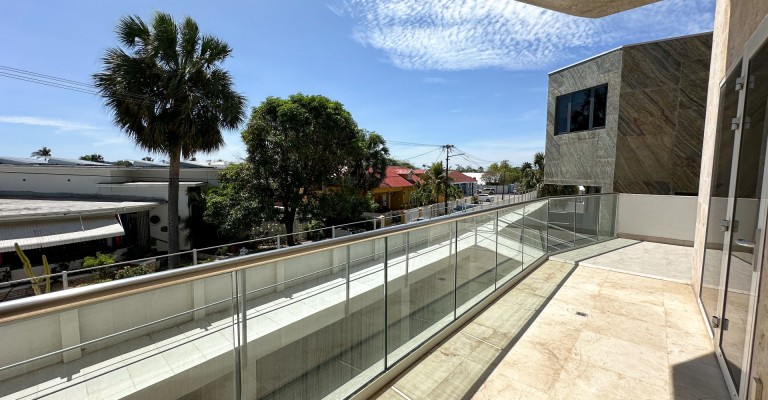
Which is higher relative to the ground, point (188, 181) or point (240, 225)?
point (188, 181)

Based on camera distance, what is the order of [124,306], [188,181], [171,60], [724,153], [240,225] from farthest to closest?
[188,181] → [240,225] → [171,60] → [724,153] → [124,306]

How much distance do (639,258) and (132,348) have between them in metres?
7.00

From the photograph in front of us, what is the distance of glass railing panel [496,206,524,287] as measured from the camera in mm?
3799

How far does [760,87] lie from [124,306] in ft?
12.0

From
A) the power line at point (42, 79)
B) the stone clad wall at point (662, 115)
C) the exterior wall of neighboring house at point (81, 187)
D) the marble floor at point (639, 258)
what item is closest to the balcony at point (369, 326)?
the marble floor at point (639, 258)

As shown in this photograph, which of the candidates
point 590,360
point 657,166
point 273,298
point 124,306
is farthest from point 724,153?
point 657,166

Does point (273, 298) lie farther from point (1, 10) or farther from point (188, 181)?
Result: point (188, 181)

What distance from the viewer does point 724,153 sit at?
299 cm

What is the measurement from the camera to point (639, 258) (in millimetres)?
5570

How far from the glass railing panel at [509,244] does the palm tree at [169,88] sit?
9.85 m

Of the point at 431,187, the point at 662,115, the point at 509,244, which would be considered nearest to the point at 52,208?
the point at 509,244

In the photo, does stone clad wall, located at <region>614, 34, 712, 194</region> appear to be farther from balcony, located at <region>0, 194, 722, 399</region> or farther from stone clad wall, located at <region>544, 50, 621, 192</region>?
balcony, located at <region>0, 194, 722, 399</region>

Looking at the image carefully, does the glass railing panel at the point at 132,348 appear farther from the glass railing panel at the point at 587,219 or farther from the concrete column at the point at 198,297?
the glass railing panel at the point at 587,219

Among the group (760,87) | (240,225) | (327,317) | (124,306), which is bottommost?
(240,225)
